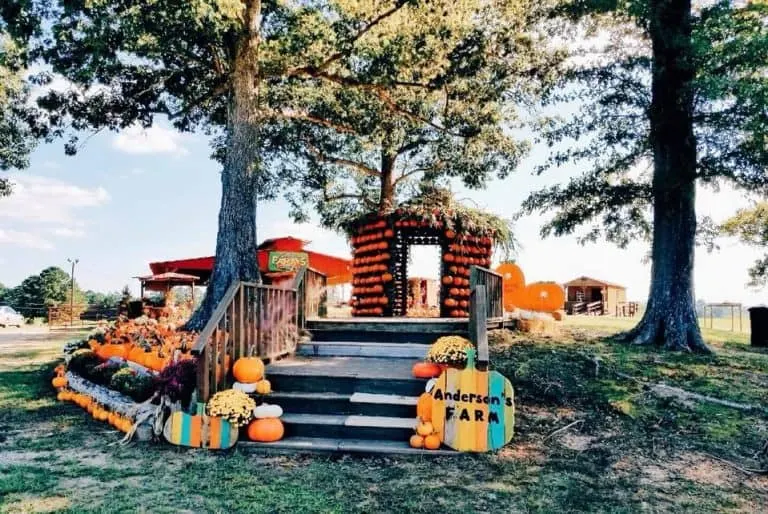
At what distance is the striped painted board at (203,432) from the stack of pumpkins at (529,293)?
1118cm

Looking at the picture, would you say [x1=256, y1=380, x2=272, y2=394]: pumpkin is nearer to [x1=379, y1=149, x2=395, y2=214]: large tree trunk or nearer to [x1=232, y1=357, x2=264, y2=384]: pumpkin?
[x1=232, y1=357, x2=264, y2=384]: pumpkin

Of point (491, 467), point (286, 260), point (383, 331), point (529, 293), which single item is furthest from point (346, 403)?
point (529, 293)

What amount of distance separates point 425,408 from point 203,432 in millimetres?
2154

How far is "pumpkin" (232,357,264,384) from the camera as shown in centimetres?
583

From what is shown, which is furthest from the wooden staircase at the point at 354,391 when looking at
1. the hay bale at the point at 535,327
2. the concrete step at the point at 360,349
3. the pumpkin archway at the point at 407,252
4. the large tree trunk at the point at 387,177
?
the large tree trunk at the point at 387,177

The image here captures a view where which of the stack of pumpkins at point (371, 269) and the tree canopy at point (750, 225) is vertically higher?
the tree canopy at point (750, 225)

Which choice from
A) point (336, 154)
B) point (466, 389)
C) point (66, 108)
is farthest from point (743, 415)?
point (66, 108)

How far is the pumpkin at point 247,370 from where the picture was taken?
5.83 m

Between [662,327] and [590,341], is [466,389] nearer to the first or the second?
[590,341]

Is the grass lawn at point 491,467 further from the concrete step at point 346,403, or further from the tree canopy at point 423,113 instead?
the tree canopy at point 423,113

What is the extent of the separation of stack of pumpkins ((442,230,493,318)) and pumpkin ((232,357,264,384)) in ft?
23.3

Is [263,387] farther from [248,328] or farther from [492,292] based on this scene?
[492,292]

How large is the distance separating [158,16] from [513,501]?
24.1 feet

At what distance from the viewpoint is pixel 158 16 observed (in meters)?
7.50
